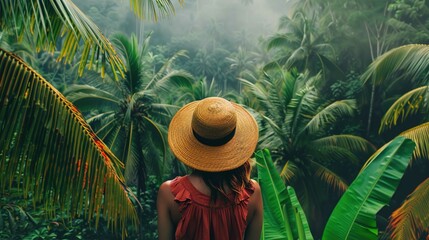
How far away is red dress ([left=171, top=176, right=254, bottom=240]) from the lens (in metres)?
1.72

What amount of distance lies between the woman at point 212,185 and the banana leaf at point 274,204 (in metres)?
1.15

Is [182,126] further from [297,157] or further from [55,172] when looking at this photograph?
[297,157]

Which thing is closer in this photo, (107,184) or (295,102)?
(107,184)

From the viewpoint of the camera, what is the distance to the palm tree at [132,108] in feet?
48.6

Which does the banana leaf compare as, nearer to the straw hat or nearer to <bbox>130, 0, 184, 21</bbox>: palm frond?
the straw hat

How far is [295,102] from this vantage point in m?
13.6

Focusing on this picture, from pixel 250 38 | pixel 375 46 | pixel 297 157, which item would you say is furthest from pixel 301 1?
pixel 250 38

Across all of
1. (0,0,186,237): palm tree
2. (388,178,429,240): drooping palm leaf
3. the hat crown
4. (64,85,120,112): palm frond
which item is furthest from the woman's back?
(64,85,120,112): palm frond

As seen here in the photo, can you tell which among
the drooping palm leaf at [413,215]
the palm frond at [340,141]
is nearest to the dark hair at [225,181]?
the drooping palm leaf at [413,215]

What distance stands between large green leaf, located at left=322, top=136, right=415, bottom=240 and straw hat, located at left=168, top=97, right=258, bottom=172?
1319mm

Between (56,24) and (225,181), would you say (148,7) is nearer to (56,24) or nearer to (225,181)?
(56,24)

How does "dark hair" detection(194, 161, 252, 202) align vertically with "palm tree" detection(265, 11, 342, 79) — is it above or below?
below

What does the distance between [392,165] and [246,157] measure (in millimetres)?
1465

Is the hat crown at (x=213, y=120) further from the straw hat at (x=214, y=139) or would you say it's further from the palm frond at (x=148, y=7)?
the palm frond at (x=148, y=7)
